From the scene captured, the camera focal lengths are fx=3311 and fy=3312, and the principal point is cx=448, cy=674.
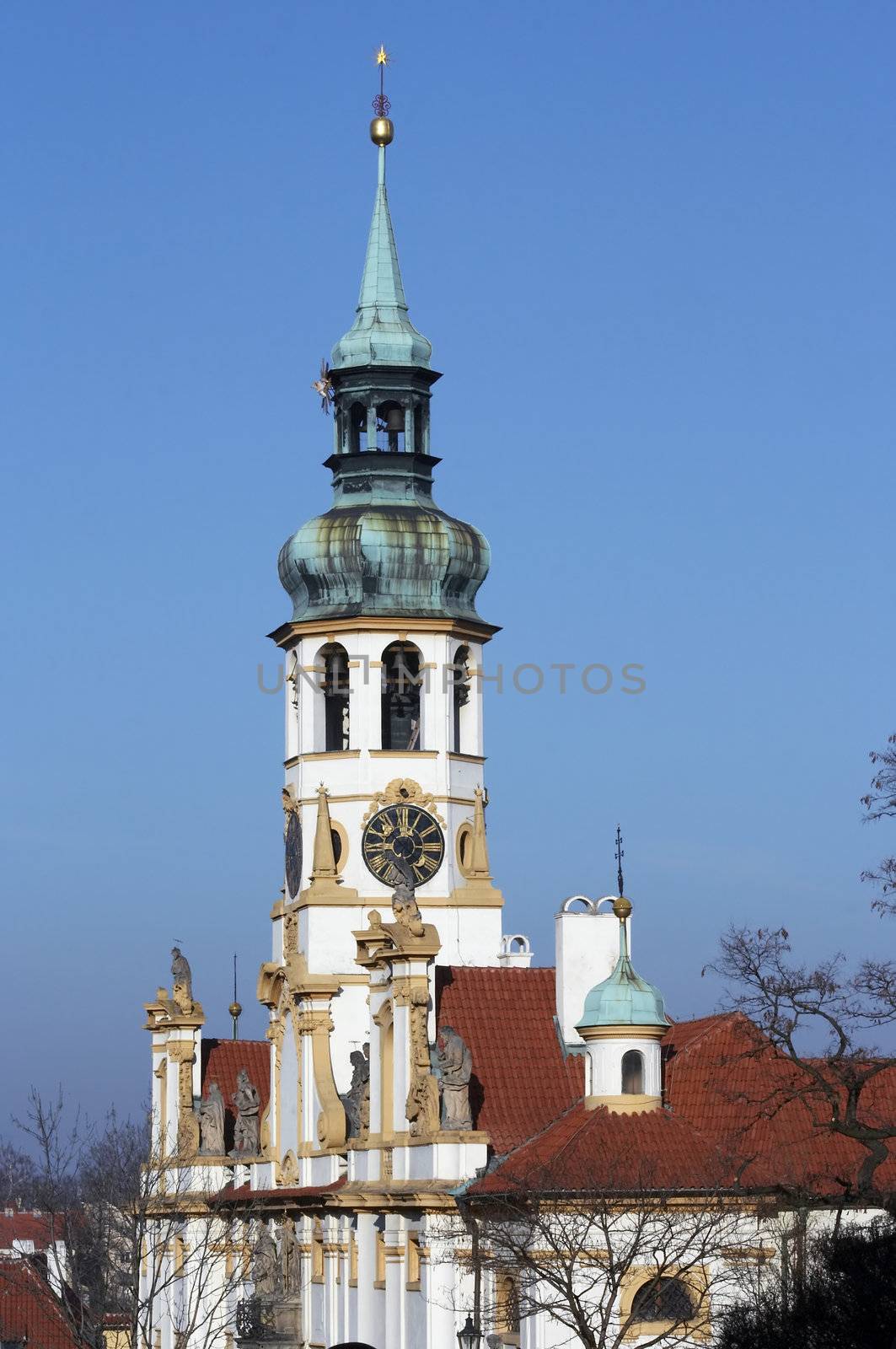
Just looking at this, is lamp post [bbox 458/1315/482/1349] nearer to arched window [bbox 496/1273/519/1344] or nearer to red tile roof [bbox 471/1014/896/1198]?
arched window [bbox 496/1273/519/1344]

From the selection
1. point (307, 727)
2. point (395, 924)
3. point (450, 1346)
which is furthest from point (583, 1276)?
point (307, 727)

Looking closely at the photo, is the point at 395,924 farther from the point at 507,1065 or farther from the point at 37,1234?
the point at 37,1234

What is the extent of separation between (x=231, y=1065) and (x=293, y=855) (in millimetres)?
10430

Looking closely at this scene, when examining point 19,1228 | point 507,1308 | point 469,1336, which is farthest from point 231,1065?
point 19,1228

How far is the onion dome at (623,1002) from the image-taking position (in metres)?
67.8

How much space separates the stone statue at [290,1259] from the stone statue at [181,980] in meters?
10.1

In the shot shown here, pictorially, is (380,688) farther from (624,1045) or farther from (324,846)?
(624,1045)

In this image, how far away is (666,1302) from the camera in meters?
63.8

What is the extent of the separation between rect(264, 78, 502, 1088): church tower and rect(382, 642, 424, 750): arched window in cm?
4

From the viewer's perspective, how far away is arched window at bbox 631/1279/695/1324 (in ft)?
206

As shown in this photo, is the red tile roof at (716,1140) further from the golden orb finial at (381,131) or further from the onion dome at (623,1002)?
→ the golden orb finial at (381,131)

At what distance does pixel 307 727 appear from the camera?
79.4 meters

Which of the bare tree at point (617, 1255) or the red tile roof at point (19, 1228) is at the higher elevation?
the red tile roof at point (19, 1228)

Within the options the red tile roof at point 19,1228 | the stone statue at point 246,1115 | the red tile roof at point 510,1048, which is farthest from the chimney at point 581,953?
the red tile roof at point 19,1228
